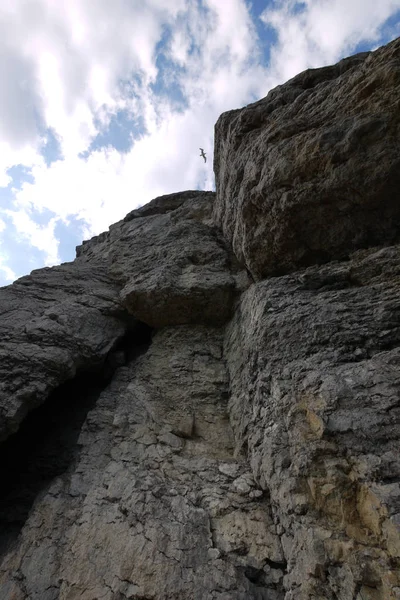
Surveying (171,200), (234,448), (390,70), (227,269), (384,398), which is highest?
(171,200)

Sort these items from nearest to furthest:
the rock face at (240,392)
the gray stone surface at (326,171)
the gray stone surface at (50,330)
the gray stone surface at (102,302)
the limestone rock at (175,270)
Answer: the rock face at (240,392)
the gray stone surface at (326,171)
the gray stone surface at (50,330)
the gray stone surface at (102,302)
the limestone rock at (175,270)

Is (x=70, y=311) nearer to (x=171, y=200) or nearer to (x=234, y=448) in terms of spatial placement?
(x=234, y=448)

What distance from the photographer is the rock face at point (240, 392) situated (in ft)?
13.1

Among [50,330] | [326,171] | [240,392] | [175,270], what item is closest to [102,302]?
[50,330]

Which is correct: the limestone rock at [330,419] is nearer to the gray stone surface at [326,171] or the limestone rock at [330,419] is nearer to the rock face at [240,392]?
the rock face at [240,392]

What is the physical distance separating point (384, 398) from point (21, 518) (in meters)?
6.39

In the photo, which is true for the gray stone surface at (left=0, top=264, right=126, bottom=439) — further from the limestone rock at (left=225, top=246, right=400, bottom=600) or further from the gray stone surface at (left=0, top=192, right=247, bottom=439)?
the limestone rock at (left=225, top=246, right=400, bottom=600)

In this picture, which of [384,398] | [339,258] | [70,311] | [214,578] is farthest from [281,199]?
[214,578]

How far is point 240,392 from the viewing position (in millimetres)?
6539

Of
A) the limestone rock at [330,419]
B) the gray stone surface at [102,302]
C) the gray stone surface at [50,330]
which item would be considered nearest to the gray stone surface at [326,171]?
the limestone rock at [330,419]

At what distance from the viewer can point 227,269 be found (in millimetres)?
8914

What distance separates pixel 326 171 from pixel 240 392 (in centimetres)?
453

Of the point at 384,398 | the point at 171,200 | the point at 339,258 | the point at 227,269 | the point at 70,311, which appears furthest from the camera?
the point at 171,200

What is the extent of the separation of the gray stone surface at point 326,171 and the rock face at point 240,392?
38mm
